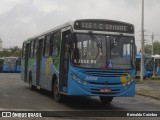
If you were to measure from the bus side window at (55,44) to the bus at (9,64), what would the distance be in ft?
179

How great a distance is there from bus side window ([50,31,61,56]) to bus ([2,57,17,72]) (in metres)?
54.6

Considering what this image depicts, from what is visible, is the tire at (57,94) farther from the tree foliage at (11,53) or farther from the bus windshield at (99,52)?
the tree foliage at (11,53)

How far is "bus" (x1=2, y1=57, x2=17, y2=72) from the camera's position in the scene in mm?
72575

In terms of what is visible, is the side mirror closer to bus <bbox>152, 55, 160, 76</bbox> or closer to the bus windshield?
the bus windshield

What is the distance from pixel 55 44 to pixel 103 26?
2999 mm

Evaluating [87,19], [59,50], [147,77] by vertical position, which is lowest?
[147,77]

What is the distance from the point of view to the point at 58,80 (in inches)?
672

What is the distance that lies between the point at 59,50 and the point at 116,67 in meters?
2.70

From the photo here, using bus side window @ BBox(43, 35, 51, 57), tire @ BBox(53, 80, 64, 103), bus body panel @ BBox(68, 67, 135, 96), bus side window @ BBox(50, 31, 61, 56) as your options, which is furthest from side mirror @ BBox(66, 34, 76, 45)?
bus side window @ BBox(43, 35, 51, 57)

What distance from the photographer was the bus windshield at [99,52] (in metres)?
15.4

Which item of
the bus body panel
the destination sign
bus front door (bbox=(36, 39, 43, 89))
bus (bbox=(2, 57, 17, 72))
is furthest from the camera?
bus (bbox=(2, 57, 17, 72))

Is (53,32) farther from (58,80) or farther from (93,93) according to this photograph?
(93,93)

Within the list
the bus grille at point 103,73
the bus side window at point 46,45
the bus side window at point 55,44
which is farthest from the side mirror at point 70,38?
the bus side window at point 46,45

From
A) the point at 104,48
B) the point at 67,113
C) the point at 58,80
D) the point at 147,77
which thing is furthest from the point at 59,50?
the point at 147,77
